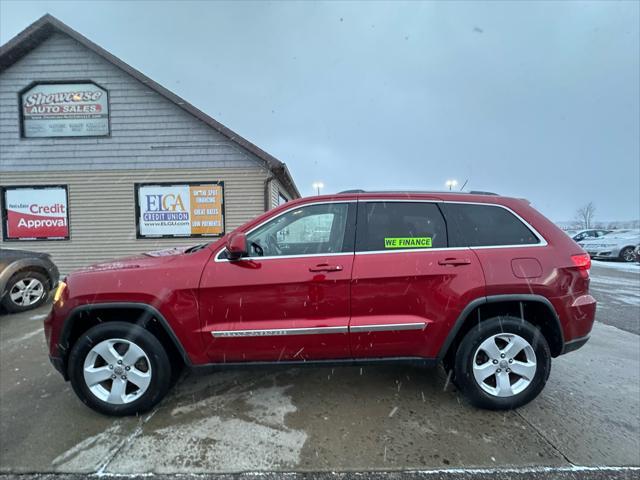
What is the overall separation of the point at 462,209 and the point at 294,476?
2366 millimetres

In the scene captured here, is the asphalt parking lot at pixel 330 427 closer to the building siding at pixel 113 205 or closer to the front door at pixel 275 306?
the front door at pixel 275 306

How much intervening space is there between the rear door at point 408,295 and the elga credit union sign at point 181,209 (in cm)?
684

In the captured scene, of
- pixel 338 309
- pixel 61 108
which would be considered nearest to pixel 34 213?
pixel 61 108

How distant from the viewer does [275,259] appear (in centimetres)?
265

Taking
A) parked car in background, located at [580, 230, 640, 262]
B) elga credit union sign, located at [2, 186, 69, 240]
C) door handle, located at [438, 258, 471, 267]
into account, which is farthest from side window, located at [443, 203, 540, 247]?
parked car in background, located at [580, 230, 640, 262]

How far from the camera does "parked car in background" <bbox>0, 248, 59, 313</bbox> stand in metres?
5.37

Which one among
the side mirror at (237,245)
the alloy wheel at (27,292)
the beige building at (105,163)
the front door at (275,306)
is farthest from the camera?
the beige building at (105,163)

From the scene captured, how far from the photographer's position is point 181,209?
8.66 metres

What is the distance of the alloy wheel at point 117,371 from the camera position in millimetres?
2635

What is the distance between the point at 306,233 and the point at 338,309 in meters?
0.75

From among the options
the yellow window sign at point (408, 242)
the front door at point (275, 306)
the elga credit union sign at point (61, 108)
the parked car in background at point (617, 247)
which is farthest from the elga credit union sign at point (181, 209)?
the parked car in background at point (617, 247)

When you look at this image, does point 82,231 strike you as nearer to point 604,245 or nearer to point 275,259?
point 275,259

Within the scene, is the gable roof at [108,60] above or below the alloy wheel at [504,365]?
above

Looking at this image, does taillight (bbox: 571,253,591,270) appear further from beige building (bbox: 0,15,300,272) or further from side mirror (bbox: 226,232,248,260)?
beige building (bbox: 0,15,300,272)
